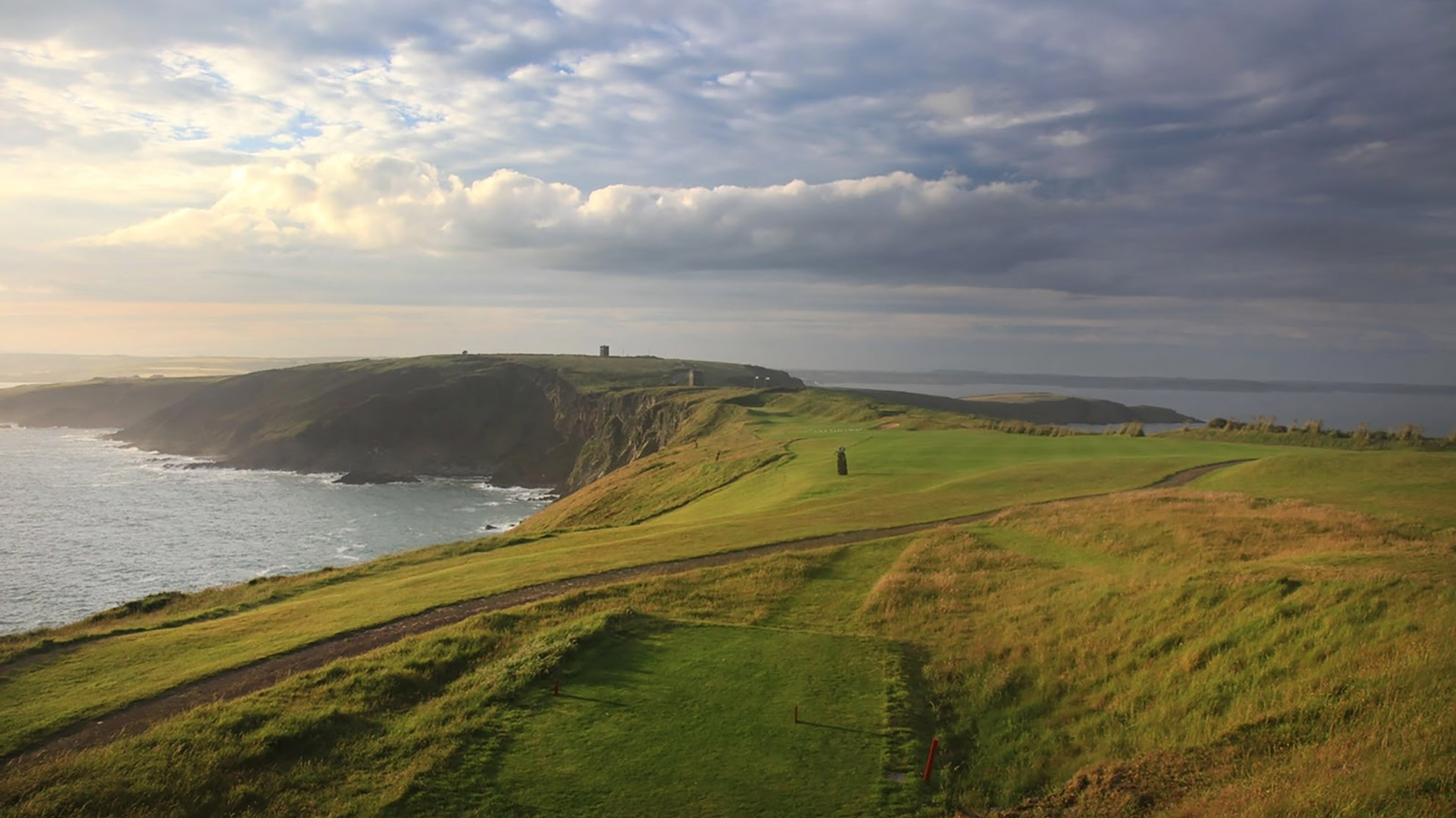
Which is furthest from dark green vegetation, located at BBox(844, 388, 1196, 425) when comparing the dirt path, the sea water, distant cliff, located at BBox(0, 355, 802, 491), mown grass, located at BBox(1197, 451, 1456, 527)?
the dirt path

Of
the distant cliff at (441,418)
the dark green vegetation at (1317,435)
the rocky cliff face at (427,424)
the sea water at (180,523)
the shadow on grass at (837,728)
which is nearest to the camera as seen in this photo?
the shadow on grass at (837,728)

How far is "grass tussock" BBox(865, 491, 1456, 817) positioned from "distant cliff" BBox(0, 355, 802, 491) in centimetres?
7843

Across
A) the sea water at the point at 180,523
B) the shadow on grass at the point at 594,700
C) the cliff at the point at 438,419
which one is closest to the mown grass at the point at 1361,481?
the shadow on grass at the point at 594,700

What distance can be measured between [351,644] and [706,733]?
979 cm

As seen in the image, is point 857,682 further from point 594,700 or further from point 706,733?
point 594,700

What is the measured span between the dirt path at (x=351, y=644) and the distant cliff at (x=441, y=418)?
71.4m

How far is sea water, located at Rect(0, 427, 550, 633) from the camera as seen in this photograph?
51094 millimetres

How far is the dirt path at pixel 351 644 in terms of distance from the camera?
13375 millimetres

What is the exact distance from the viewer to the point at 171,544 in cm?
6341

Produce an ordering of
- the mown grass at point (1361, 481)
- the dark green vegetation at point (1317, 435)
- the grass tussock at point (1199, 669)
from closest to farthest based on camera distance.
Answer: the grass tussock at point (1199, 669)
the mown grass at point (1361, 481)
the dark green vegetation at point (1317, 435)

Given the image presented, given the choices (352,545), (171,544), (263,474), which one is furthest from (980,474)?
(263,474)

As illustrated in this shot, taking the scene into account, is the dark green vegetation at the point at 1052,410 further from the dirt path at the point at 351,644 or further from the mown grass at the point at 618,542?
the dirt path at the point at 351,644

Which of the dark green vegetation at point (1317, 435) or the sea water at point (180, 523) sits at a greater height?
the dark green vegetation at point (1317, 435)

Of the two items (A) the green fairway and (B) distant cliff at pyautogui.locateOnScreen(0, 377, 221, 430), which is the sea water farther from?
(B) distant cliff at pyautogui.locateOnScreen(0, 377, 221, 430)
